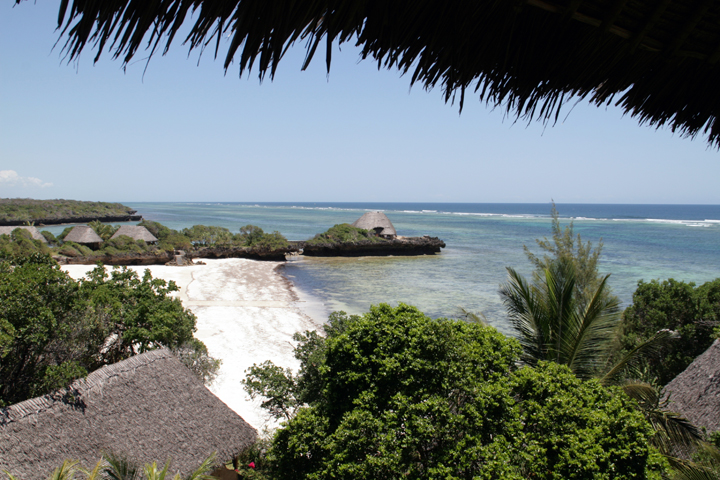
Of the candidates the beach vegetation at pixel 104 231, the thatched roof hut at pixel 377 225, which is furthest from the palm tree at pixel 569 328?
the beach vegetation at pixel 104 231

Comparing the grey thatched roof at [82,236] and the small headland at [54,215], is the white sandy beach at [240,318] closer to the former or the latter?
the grey thatched roof at [82,236]

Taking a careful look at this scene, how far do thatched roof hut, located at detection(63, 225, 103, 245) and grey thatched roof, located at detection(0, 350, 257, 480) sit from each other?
2647 cm

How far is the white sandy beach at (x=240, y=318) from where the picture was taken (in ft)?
30.2

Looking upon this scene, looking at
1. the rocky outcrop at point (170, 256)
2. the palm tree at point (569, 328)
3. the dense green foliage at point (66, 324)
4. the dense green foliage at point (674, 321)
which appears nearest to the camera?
the dense green foliage at point (66, 324)

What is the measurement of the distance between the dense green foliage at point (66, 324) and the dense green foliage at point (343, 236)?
24.9m

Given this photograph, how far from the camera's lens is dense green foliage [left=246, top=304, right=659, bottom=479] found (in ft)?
12.7

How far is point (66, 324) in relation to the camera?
231 inches

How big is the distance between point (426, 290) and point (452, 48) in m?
19.5

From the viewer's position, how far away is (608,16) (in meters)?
1.21

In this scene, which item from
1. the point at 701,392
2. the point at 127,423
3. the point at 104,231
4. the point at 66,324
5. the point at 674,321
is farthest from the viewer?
the point at 104,231

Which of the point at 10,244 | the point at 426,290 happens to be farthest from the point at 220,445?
the point at 10,244

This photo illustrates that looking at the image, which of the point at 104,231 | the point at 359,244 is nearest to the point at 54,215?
the point at 104,231

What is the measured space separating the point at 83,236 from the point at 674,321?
32137 millimetres

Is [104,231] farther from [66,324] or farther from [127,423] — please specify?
[127,423]
